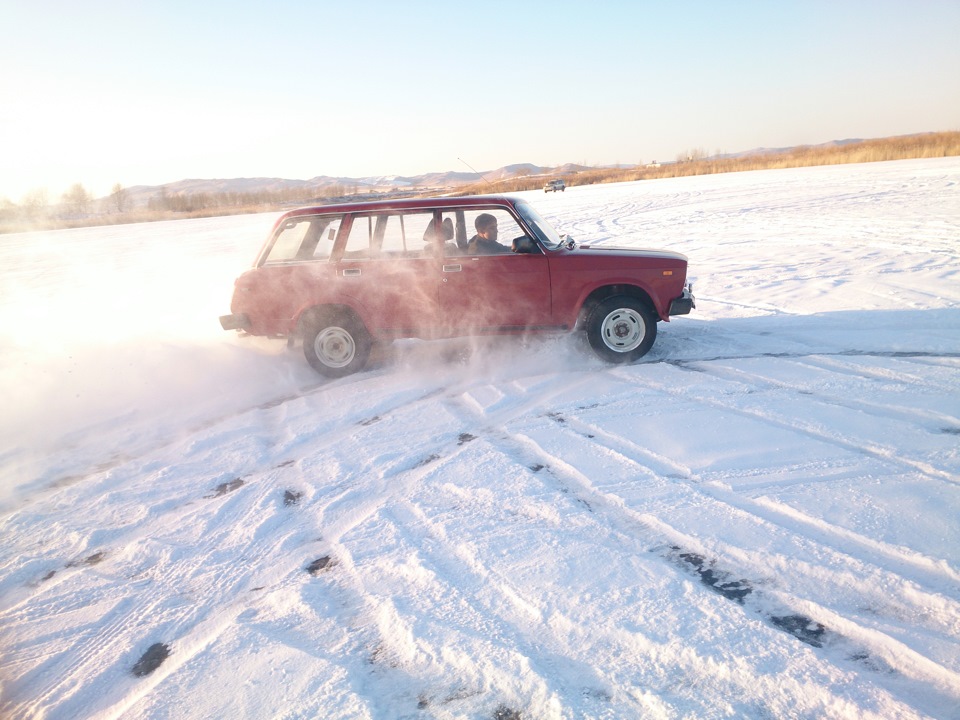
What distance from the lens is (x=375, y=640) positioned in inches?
112

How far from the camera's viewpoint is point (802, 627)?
272cm

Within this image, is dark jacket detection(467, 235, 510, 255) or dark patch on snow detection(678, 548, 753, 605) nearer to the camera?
dark patch on snow detection(678, 548, 753, 605)

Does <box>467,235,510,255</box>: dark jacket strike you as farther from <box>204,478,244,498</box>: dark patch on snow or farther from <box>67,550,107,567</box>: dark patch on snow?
<box>67,550,107,567</box>: dark patch on snow

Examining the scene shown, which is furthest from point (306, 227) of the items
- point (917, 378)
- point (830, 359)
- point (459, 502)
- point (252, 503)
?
point (917, 378)

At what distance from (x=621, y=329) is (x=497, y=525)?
353 cm

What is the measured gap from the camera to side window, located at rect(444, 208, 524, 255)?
6.56 m

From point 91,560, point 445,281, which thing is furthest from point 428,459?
point 445,281

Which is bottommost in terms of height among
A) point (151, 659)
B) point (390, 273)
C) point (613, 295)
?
point (151, 659)

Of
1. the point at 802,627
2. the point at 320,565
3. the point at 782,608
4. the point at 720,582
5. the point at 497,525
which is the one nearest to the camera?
the point at 802,627

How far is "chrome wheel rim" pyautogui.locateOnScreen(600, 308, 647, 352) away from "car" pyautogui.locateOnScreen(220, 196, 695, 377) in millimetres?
11

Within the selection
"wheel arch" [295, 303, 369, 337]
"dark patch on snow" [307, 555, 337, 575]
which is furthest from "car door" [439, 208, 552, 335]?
"dark patch on snow" [307, 555, 337, 575]

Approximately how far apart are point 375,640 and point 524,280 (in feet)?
14.2

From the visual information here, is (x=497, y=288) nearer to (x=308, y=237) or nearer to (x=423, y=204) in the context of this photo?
(x=423, y=204)

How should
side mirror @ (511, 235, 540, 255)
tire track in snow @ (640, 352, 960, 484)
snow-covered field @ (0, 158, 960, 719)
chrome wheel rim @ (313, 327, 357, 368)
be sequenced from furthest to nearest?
1. chrome wheel rim @ (313, 327, 357, 368)
2. side mirror @ (511, 235, 540, 255)
3. tire track in snow @ (640, 352, 960, 484)
4. snow-covered field @ (0, 158, 960, 719)
